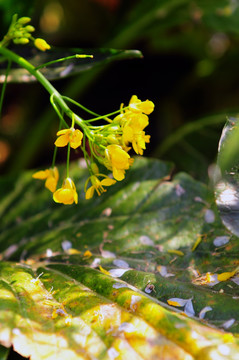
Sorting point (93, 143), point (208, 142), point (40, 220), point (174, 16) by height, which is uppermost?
point (174, 16)

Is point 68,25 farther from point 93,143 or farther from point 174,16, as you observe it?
point 93,143

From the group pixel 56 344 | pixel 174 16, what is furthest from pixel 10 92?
pixel 56 344

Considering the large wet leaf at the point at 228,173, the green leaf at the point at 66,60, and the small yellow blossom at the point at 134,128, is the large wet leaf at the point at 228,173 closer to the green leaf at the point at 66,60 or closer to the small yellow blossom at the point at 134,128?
the small yellow blossom at the point at 134,128

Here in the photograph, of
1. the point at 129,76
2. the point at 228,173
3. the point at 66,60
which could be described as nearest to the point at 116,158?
the point at 228,173

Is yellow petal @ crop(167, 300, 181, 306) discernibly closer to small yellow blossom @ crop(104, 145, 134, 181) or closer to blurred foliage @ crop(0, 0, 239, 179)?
small yellow blossom @ crop(104, 145, 134, 181)

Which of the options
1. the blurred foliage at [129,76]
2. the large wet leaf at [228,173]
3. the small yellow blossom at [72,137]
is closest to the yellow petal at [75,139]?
the small yellow blossom at [72,137]

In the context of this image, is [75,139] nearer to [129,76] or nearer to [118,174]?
[118,174]

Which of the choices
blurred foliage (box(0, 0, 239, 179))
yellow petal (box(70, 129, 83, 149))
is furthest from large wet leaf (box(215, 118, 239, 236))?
blurred foliage (box(0, 0, 239, 179))
